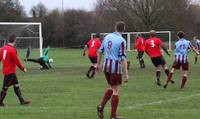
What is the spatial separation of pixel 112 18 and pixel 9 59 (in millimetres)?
68334

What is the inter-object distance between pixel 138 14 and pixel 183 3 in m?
7.43

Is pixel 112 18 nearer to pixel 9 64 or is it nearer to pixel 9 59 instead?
pixel 9 64

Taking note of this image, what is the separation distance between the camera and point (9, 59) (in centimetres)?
1389

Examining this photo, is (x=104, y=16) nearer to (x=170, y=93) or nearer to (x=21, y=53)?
(x=21, y=53)

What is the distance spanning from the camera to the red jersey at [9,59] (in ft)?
45.2

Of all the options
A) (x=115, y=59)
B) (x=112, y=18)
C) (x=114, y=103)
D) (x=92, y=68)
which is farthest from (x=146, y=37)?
(x=114, y=103)

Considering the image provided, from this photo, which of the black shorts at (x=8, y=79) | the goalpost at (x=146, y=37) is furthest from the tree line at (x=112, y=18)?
the black shorts at (x=8, y=79)

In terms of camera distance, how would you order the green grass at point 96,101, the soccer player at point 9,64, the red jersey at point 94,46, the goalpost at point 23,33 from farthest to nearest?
the goalpost at point 23,33
the red jersey at point 94,46
the soccer player at point 9,64
the green grass at point 96,101

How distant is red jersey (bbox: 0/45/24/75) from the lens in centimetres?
1378

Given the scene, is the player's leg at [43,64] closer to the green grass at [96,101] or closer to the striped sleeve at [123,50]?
the green grass at [96,101]

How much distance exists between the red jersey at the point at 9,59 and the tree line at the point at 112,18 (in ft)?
218

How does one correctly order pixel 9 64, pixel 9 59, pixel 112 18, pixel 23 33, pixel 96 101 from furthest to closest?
pixel 112 18 < pixel 23 33 < pixel 96 101 < pixel 9 64 < pixel 9 59

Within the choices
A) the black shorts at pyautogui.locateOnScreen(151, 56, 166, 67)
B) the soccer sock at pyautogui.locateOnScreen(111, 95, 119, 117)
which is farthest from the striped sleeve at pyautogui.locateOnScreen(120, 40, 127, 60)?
the black shorts at pyautogui.locateOnScreen(151, 56, 166, 67)

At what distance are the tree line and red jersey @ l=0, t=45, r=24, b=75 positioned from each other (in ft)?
218
